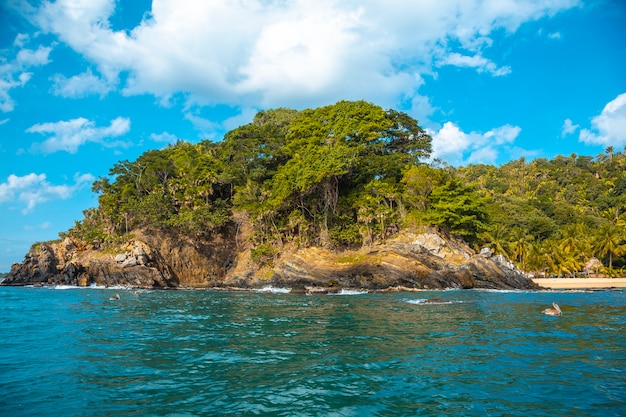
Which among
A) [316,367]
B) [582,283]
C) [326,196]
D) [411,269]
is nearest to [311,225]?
[326,196]

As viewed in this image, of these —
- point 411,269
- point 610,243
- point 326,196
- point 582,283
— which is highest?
point 326,196

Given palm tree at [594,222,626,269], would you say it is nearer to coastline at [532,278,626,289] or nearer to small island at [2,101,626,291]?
small island at [2,101,626,291]

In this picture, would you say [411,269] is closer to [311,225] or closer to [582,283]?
[311,225]

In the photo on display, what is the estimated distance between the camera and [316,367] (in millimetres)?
10234

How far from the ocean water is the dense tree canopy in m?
28.6

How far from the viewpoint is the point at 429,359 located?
11.0 metres

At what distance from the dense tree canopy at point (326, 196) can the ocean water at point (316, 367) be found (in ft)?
93.9

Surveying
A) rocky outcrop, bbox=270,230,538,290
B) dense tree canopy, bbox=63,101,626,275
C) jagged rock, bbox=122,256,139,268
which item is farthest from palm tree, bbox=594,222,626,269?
jagged rock, bbox=122,256,139,268

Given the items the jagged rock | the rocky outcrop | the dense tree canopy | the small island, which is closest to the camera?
the rocky outcrop

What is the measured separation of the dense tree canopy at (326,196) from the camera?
4659 centimetres

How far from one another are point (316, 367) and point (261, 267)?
41.1m

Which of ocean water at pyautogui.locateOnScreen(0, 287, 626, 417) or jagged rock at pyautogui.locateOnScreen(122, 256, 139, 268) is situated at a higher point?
jagged rock at pyautogui.locateOnScreen(122, 256, 139, 268)

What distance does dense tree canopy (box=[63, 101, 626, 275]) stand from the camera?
153 ft

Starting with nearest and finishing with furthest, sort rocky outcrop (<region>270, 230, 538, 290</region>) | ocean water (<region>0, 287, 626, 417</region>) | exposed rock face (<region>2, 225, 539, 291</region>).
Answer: ocean water (<region>0, 287, 626, 417</region>) → rocky outcrop (<region>270, 230, 538, 290</region>) → exposed rock face (<region>2, 225, 539, 291</region>)
